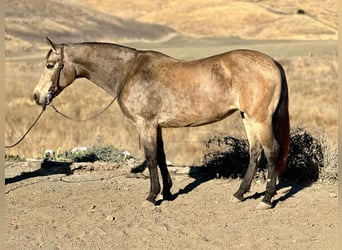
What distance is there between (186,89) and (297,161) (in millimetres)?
2526

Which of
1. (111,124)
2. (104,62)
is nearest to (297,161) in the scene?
(104,62)

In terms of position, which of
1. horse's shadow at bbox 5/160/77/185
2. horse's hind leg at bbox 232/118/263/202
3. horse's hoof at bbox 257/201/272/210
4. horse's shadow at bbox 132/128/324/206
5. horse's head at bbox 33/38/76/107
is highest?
horse's head at bbox 33/38/76/107

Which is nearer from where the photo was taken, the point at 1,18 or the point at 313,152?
the point at 1,18

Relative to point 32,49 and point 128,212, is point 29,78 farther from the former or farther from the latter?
point 32,49

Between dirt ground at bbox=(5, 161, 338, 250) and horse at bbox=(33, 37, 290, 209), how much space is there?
1.34 ft

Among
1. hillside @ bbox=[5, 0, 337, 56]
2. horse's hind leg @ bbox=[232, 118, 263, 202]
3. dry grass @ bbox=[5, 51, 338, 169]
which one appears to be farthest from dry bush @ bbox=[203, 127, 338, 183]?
hillside @ bbox=[5, 0, 337, 56]

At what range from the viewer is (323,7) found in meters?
116

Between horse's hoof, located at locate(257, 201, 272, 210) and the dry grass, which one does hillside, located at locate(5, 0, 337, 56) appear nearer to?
the dry grass

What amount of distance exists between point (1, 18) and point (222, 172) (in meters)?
5.30

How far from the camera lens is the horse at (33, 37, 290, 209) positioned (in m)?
7.29

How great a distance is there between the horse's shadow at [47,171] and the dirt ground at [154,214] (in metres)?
0.03

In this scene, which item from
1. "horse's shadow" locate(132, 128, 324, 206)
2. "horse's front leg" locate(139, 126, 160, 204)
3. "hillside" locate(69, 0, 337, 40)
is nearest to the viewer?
Answer: "horse's front leg" locate(139, 126, 160, 204)

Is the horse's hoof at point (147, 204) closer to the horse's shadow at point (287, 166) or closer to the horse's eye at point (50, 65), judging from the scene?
the horse's shadow at point (287, 166)

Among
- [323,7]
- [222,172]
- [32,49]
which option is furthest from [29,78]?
[323,7]
